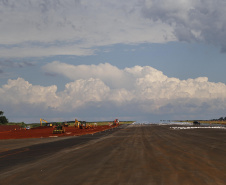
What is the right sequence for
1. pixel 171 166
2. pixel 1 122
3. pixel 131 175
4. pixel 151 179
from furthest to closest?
pixel 1 122, pixel 171 166, pixel 131 175, pixel 151 179

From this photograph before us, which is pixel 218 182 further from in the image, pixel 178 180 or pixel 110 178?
pixel 110 178

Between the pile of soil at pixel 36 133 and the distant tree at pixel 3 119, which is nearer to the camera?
the pile of soil at pixel 36 133

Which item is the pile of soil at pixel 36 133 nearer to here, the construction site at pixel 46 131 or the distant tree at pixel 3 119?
the construction site at pixel 46 131

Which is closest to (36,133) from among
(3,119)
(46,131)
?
(46,131)

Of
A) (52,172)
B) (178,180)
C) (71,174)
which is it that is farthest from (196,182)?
(52,172)

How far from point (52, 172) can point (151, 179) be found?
5.50m

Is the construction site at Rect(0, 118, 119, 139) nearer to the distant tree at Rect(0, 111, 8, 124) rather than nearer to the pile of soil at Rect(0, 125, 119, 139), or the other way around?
the pile of soil at Rect(0, 125, 119, 139)

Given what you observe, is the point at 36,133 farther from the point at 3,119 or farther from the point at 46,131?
the point at 3,119

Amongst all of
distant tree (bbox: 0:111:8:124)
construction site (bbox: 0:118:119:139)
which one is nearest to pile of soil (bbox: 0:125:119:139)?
construction site (bbox: 0:118:119:139)

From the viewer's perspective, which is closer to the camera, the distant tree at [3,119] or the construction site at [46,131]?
the construction site at [46,131]

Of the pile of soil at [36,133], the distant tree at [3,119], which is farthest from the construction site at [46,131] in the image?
the distant tree at [3,119]

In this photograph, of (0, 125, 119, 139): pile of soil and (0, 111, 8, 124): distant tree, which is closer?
(0, 125, 119, 139): pile of soil

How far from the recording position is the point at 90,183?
12953 millimetres

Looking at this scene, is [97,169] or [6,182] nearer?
[6,182]
